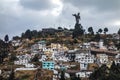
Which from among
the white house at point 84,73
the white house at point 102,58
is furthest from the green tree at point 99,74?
the white house at point 102,58

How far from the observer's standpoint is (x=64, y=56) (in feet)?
574

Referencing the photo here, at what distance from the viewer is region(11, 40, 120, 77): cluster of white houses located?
6235 inches

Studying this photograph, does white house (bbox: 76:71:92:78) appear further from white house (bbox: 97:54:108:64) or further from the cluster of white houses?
white house (bbox: 97:54:108:64)

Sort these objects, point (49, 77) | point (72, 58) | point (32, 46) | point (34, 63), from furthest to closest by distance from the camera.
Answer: point (32, 46)
point (72, 58)
point (34, 63)
point (49, 77)

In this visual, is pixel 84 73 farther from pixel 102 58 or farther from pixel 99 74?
pixel 102 58

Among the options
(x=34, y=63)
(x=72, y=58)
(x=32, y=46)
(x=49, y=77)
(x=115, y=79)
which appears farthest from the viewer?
(x=32, y=46)

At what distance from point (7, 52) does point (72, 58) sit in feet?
94.0

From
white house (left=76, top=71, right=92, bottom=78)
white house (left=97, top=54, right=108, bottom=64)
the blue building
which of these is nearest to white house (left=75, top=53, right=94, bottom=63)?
white house (left=97, top=54, right=108, bottom=64)

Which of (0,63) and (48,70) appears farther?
(0,63)

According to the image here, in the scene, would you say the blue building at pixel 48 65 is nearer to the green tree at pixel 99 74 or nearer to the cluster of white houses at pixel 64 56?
the cluster of white houses at pixel 64 56

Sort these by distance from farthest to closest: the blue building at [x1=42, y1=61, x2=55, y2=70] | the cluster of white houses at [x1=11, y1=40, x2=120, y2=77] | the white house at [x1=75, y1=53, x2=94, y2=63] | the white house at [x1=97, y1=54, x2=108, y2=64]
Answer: the white house at [x1=97, y1=54, x2=108, y2=64] → the white house at [x1=75, y1=53, x2=94, y2=63] → the cluster of white houses at [x1=11, y1=40, x2=120, y2=77] → the blue building at [x1=42, y1=61, x2=55, y2=70]

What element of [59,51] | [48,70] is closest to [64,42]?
[59,51]

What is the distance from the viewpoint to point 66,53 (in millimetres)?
175875

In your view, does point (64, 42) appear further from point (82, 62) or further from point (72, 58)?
point (82, 62)
